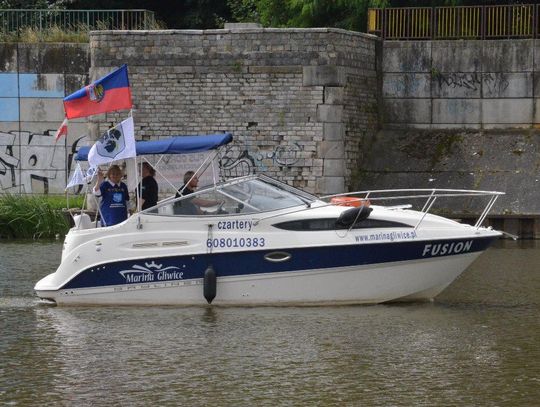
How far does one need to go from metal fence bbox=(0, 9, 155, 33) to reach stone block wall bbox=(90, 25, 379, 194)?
13.4ft

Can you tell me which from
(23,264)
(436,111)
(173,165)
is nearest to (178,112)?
(436,111)

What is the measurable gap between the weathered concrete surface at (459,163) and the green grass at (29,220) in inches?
284

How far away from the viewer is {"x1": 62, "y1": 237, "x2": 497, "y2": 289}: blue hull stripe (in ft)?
59.3

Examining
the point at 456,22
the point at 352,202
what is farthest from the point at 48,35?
the point at 352,202

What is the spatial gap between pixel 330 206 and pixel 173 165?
9.81 feet

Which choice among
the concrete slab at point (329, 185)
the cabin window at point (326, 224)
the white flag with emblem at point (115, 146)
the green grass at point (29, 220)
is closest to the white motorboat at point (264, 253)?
the cabin window at point (326, 224)

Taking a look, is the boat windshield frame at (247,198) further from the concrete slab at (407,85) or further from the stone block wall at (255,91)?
the concrete slab at (407,85)

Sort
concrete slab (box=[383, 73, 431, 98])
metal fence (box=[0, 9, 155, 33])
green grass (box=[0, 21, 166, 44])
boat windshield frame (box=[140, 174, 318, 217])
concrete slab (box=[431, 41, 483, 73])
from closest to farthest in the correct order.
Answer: boat windshield frame (box=[140, 174, 318, 217]) < concrete slab (box=[431, 41, 483, 73]) < concrete slab (box=[383, 73, 431, 98]) < green grass (box=[0, 21, 166, 44]) < metal fence (box=[0, 9, 155, 33])

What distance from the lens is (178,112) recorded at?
109 feet

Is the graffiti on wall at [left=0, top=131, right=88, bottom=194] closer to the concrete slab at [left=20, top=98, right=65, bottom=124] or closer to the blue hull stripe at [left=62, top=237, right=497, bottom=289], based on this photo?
the concrete slab at [left=20, top=98, right=65, bottom=124]

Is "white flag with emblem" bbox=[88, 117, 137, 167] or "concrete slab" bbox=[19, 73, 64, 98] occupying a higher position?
"concrete slab" bbox=[19, 73, 64, 98]

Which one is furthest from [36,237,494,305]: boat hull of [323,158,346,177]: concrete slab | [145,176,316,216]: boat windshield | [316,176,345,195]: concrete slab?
[323,158,346,177]: concrete slab

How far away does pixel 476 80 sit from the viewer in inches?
1388

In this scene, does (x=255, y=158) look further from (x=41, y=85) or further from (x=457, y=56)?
(x=41, y=85)
